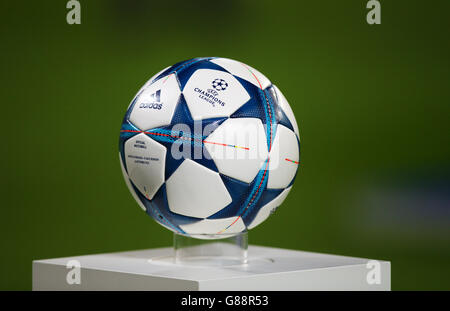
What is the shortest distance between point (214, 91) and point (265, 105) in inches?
7.6

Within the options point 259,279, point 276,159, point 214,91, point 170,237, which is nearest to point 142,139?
point 214,91

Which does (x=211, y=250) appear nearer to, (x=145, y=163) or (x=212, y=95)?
(x=145, y=163)

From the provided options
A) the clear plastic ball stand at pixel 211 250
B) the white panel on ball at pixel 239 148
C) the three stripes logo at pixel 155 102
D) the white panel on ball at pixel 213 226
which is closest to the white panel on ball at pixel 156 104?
the three stripes logo at pixel 155 102

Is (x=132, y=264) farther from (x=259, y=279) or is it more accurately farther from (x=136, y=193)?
(x=259, y=279)

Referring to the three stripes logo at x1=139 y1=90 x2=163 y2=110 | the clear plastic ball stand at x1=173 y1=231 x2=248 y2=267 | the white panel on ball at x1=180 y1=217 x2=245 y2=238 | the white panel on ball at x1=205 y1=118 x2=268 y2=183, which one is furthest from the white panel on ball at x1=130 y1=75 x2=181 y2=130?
the clear plastic ball stand at x1=173 y1=231 x2=248 y2=267

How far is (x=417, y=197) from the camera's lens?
13.0 feet

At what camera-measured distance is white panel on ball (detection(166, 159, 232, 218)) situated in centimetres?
241

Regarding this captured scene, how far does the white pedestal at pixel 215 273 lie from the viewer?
2352 millimetres

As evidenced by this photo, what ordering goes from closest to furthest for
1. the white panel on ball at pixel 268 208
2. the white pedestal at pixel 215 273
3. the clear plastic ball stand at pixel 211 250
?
the white pedestal at pixel 215 273, the white panel on ball at pixel 268 208, the clear plastic ball stand at pixel 211 250

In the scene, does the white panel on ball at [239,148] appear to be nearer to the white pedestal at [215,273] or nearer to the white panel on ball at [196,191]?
the white panel on ball at [196,191]

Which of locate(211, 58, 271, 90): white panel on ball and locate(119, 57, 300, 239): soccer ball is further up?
locate(211, 58, 271, 90): white panel on ball

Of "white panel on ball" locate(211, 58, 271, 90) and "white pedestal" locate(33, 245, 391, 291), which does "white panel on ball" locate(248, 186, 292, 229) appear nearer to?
"white pedestal" locate(33, 245, 391, 291)

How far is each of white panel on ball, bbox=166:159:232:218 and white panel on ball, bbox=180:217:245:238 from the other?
51 mm

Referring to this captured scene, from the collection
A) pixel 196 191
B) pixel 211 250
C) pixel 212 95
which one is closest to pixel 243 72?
pixel 212 95
